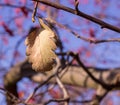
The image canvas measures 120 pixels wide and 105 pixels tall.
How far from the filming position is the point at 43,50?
631mm

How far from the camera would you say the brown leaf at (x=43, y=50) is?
24.3 inches

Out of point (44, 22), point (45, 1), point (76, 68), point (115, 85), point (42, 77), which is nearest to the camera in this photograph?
point (45, 1)

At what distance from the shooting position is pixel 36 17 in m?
0.66

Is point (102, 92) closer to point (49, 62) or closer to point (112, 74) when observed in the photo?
point (112, 74)

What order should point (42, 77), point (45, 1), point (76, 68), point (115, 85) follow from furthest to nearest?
point (42, 77)
point (76, 68)
point (115, 85)
point (45, 1)

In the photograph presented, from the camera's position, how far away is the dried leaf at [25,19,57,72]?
617 mm

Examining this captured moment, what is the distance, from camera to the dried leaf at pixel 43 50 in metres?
0.62

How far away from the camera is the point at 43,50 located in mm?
631

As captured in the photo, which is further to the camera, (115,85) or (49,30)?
(115,85)

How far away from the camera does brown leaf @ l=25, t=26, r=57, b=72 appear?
617 mm

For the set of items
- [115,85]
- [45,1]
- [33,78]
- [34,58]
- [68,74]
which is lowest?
[33,78]

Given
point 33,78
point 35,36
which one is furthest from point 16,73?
point 35,36

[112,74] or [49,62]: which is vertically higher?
[49,62]

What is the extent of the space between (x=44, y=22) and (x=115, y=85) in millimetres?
1300
